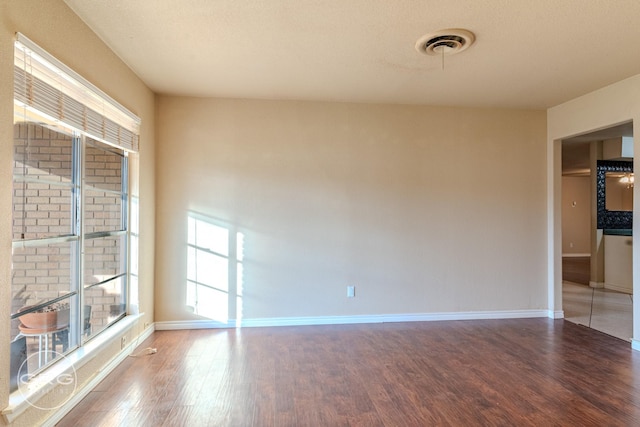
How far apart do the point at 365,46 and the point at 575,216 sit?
10270 mm

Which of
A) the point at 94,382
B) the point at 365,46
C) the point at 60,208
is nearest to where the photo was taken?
the point at 60,208

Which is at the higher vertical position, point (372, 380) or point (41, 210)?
point (41, 210)

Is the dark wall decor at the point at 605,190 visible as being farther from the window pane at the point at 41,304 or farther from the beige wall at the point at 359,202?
the window pane at the point at 41,304

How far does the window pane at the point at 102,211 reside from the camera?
2.63 meters

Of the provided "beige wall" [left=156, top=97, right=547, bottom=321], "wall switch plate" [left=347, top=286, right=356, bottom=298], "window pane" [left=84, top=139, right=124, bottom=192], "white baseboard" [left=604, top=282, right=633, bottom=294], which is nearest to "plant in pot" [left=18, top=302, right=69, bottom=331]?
"window pane" [left=84, top=139, right=124, bottom=192]

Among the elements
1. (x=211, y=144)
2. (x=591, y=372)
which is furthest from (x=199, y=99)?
(x=591, y=372)

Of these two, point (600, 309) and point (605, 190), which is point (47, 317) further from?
point (605, 190)

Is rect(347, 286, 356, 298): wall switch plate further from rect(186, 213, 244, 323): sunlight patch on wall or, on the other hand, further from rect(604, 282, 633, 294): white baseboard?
rect(604, 282, 633, 294): white baseboard

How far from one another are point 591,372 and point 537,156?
8.46 feet

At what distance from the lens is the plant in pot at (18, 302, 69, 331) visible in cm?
202

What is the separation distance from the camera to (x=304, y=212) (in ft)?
13.1

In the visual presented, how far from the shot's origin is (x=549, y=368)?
9.26ft

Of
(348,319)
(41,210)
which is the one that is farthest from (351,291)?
(41,210)

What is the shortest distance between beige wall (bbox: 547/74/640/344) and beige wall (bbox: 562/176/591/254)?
278 inches
